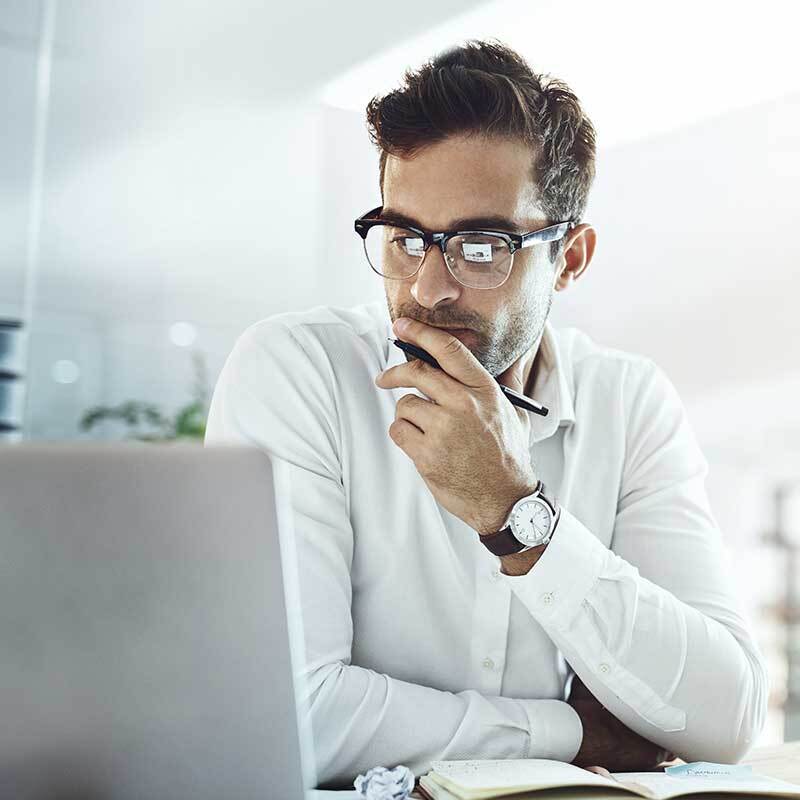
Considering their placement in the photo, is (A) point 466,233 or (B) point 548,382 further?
(B) point 548,382

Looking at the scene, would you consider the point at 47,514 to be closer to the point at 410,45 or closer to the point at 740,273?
the point at 410,45

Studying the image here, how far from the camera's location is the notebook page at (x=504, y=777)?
78cm

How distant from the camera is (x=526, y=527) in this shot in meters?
1.16

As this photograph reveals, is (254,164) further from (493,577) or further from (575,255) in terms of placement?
(493,577)

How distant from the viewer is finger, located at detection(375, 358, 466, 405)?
1220 millimetres

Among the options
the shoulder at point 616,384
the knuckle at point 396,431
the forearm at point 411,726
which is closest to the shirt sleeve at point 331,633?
the forearm at point 411,726

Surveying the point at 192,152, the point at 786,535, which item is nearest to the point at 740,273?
the point at 786,535

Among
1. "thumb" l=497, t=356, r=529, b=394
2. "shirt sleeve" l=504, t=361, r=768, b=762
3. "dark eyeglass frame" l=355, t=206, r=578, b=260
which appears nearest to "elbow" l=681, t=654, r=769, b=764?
"shirt sleeve" l=504, t=361, r=768, b=762

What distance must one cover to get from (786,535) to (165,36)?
377cm

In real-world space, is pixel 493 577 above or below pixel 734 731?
above

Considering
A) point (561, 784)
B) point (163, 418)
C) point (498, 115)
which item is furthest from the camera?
point (163, 418)

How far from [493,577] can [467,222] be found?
0.51m

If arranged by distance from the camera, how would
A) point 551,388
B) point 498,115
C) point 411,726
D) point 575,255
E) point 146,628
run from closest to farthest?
1. point 146,628
2. point 411,726
3. point 498,115
4. point 551,388
5. point 575,255

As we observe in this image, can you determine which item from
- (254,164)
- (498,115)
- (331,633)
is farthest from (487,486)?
(254,164)
